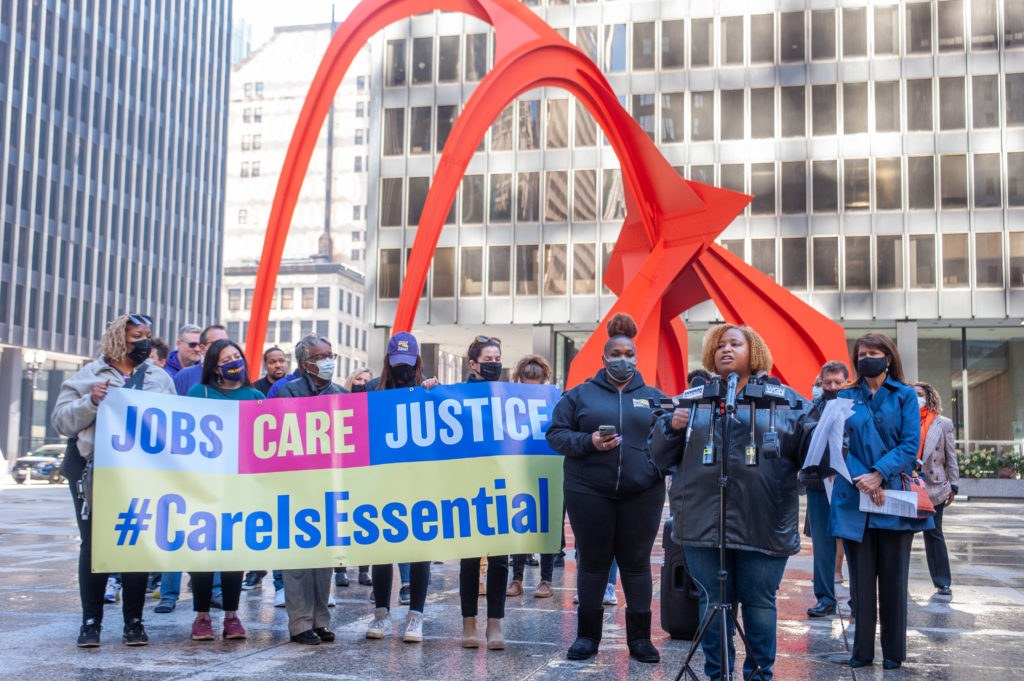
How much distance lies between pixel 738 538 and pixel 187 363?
568 centimetres

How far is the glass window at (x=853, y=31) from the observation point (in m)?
39.5

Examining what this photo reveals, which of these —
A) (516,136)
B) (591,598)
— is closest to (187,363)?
(591,598)

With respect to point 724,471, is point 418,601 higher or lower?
lower

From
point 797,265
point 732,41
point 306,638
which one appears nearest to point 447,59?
point 732,41

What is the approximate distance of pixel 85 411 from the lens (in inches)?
269

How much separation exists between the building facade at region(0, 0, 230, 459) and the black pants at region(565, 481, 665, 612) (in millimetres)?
45816

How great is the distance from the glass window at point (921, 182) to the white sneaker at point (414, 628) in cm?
3547

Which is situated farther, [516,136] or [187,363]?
[516,136]

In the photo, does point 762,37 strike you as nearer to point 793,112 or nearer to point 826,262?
point 793,112

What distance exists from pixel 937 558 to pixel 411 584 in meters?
5.19

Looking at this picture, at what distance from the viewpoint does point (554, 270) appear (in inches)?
1610

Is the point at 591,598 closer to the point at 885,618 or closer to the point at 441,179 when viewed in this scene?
the point at 885,618

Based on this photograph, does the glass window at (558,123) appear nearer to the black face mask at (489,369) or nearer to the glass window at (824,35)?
the glass window at (824,35)

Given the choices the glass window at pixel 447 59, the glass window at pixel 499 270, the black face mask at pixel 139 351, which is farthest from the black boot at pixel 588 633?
the glass window at pixel 447 59
